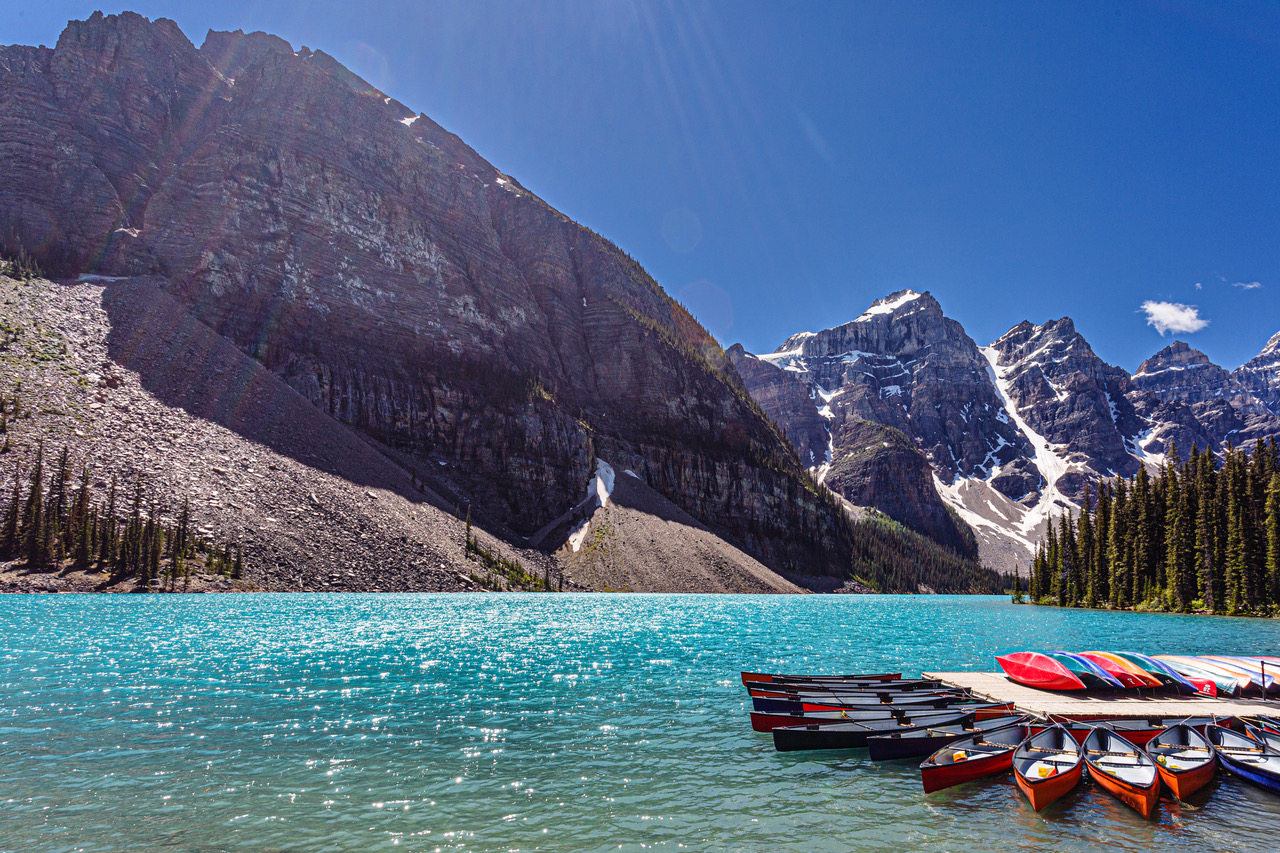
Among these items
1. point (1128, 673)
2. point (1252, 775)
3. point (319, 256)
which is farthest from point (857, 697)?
point (319, 256)

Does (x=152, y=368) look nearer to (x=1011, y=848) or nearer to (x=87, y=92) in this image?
(x=87, y=92)

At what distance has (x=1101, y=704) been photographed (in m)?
26.7

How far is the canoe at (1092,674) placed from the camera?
2867 cm

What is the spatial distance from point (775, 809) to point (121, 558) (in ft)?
311

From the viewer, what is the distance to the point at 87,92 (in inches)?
6604

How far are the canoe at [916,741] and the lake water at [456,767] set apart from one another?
578 millimetres

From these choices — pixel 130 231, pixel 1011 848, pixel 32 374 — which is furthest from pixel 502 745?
pixel 130 231

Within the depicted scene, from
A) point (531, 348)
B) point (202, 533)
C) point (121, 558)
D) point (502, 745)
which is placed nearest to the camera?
point (502, 745)

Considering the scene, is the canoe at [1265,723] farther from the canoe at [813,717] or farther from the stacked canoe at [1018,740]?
the canoe at [813,717]

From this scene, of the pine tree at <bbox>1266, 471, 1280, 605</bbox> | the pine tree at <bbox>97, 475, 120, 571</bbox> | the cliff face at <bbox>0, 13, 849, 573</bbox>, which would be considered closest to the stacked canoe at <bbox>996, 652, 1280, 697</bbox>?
the pine tree at <bbox>1266, 471, 1280, 605</bbox>

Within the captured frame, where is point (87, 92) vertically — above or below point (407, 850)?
above

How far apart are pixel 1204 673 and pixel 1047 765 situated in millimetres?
17615

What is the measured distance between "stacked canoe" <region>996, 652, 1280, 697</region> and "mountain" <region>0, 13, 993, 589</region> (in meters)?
111

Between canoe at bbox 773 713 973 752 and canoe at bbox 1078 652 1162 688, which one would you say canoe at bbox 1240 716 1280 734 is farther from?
canoe at bbox 773 713 973 752
